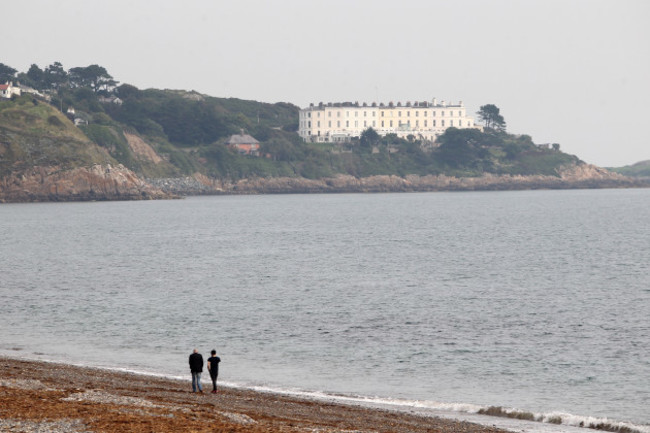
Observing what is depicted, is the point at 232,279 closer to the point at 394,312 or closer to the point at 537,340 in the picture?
the point at 394,312

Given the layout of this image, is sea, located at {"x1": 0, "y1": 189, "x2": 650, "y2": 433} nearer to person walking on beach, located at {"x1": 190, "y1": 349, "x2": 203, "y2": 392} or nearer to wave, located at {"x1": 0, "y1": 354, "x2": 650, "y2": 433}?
wave, located at {"x1": 0, "y1": 354, "x2": 650, "y2": 433}

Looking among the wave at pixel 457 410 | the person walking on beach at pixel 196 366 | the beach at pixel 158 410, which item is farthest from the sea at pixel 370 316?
the person walking on beach at pixel 196 366

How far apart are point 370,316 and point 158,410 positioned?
27534 mm

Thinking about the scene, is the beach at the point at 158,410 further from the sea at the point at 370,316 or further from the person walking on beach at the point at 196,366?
the sea at the point at 370,316

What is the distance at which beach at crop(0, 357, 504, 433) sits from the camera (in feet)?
74.1

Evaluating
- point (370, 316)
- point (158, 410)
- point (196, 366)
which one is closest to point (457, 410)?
point (196, 366)

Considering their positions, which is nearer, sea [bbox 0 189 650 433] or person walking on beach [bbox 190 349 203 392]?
person walking on beach [bbox 190 349 203 392]

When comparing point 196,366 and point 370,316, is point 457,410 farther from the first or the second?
point 370,316

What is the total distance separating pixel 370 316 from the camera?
51.2m

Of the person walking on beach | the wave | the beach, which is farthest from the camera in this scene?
the person walking on beach

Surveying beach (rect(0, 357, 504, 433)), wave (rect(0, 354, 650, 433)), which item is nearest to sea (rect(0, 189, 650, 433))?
wave (rect(0, 354, 650, 433))

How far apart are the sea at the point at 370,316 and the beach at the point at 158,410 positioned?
2.67 metres

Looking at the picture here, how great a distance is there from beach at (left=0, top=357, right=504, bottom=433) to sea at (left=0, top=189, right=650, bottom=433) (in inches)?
105

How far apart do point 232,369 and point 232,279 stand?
33499mm
